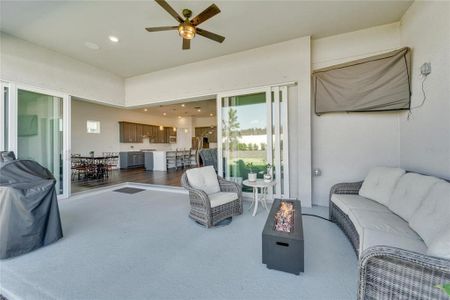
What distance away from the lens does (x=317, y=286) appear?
5.06ft

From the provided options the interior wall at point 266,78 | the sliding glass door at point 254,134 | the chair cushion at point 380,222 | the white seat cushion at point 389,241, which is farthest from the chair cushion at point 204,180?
the white seat cushion at point 389,241

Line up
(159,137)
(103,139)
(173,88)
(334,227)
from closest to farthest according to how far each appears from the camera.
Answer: (334,227), (173,88), (103,139), (159,137)

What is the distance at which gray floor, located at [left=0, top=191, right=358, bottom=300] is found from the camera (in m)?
1.50

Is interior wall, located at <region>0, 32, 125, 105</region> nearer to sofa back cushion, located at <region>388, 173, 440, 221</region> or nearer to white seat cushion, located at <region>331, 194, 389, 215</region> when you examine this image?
white seat cushion, located at <region>331, 194, 389, 215</region>

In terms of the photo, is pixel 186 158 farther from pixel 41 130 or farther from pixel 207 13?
pixel 207 13

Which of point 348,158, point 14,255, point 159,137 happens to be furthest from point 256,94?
point 159,137

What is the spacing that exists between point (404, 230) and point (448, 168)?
3.33ft

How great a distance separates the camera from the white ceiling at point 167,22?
270 cm

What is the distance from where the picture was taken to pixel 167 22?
10.1 feet

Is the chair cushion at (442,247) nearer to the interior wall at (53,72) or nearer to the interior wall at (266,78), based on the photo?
the interior wall at (266,78)

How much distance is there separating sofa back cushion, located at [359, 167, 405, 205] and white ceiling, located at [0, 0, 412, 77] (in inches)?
94.4

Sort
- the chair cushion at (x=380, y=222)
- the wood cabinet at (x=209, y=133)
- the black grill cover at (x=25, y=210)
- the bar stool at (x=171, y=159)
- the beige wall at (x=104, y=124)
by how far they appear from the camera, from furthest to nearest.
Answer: the wood cabinet at (x=209, y=133) < the bar stool at (x=171, y=159) < the beige wall at (x=104, y=124) < the black grill cover at (x=25, y=210) < the chair cushion at (x=380, y=222)

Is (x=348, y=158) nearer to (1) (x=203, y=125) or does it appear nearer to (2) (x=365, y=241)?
(2) (x=365, y=241)

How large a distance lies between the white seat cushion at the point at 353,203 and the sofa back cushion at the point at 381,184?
84 millimetres
